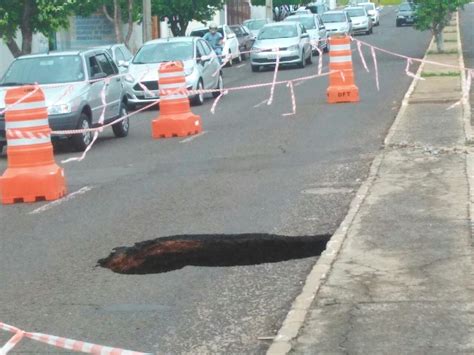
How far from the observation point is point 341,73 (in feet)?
79.4

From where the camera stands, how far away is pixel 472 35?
5925cm

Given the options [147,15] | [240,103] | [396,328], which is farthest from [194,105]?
[396,328]

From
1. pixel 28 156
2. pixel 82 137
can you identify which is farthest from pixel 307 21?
pixel 28 156

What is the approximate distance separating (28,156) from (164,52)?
15.5 m

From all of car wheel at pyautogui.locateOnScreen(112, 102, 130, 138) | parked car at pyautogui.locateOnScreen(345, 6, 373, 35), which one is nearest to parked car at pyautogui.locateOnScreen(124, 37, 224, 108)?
car wheel at pyautogui.locateOnScreen(112, 102, 130, 138)

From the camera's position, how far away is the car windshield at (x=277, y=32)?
40438 millimetres

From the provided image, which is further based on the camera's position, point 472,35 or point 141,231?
point 472,35

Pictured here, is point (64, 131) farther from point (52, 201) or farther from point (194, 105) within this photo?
point (194, 105)

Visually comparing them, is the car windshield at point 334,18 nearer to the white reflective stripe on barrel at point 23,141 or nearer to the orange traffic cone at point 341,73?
the orange traffic cone at point 341,73

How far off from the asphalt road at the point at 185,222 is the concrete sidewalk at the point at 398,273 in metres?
0.29

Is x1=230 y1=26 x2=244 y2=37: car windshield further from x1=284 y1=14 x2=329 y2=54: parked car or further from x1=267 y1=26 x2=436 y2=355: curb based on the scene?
x1=267 y1=26 x2=436 y2=355: curb

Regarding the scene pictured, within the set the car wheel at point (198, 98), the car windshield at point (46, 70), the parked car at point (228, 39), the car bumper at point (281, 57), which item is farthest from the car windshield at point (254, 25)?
the car windshield at point (46, 70)

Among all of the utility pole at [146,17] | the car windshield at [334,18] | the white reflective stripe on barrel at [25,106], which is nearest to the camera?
the white reflective stripe on barrel at [25,106]

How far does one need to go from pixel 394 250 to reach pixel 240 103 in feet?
58.4
